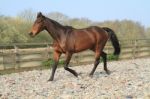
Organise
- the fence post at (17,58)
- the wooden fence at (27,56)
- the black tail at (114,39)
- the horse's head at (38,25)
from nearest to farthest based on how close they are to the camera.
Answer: the horse's head at (38,25) < the black tail at (114,39) < the wooden fence at (27,56) < the fence post at (17,58)

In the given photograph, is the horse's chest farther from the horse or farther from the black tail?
the black tail

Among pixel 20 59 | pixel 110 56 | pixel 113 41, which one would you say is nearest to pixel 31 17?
pixel 110 56

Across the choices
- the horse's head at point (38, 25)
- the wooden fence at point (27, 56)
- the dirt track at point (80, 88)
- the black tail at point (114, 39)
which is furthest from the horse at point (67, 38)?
the wooden fence at point (27, 56)

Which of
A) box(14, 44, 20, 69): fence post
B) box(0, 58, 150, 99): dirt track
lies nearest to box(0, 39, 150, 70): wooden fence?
box(14, 44, 20, 69): fence post

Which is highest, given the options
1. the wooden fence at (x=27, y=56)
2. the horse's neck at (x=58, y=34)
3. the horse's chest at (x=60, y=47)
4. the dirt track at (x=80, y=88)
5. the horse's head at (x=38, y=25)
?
the horse's head at (x=38, y=25)

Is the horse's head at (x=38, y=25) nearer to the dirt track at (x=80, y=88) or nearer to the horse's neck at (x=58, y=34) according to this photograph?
the horse's neck at (x=58, y=34)

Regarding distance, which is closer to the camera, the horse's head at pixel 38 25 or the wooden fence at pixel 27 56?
the horse's head at pixel 38 25

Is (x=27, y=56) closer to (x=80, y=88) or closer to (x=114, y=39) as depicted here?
(x=114, y=39)

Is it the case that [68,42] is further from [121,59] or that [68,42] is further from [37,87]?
[121,59]

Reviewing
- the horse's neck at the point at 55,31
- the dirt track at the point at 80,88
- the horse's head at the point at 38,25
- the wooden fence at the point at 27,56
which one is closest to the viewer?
the dirt track at the point at 80,88

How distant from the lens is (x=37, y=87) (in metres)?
8.11

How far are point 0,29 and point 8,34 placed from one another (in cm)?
71

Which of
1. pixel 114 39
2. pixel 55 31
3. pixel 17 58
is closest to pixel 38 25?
pixel 55 31

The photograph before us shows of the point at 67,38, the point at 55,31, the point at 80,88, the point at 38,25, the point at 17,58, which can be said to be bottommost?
the point at 17,58
